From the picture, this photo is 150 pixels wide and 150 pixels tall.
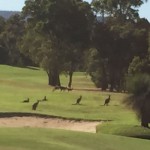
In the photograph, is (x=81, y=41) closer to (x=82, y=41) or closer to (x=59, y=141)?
(x=82, y=41)

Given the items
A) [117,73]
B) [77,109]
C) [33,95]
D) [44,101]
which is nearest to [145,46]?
[117,73]

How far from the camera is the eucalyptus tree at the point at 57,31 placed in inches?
2601

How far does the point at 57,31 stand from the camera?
→ 66.8 m

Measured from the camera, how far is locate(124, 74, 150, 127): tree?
77.9 feet

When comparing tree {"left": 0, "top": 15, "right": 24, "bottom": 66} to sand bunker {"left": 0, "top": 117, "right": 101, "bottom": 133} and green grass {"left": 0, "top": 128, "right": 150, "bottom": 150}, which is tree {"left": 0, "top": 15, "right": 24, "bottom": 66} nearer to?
sand bunker {"left": 0, "top": 117, "right": 101, "bottom": 133}

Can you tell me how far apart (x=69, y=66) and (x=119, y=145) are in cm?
5099

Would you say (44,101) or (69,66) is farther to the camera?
(69,66)

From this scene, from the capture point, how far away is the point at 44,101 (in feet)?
143

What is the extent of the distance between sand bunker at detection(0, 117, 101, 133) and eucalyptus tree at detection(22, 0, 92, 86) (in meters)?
35.6

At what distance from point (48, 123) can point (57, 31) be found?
38.8m

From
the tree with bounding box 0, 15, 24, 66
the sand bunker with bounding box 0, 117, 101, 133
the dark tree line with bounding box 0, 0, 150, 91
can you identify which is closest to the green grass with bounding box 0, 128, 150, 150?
the sand bunker with bounding box 0, 117, 101, 133

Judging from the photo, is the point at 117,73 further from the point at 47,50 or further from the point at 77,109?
the point at 77,109

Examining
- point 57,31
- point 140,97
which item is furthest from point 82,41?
point 140,97

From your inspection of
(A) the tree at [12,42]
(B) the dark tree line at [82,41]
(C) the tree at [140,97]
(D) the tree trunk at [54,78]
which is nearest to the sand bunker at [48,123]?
(C) the tree at [140,97]
